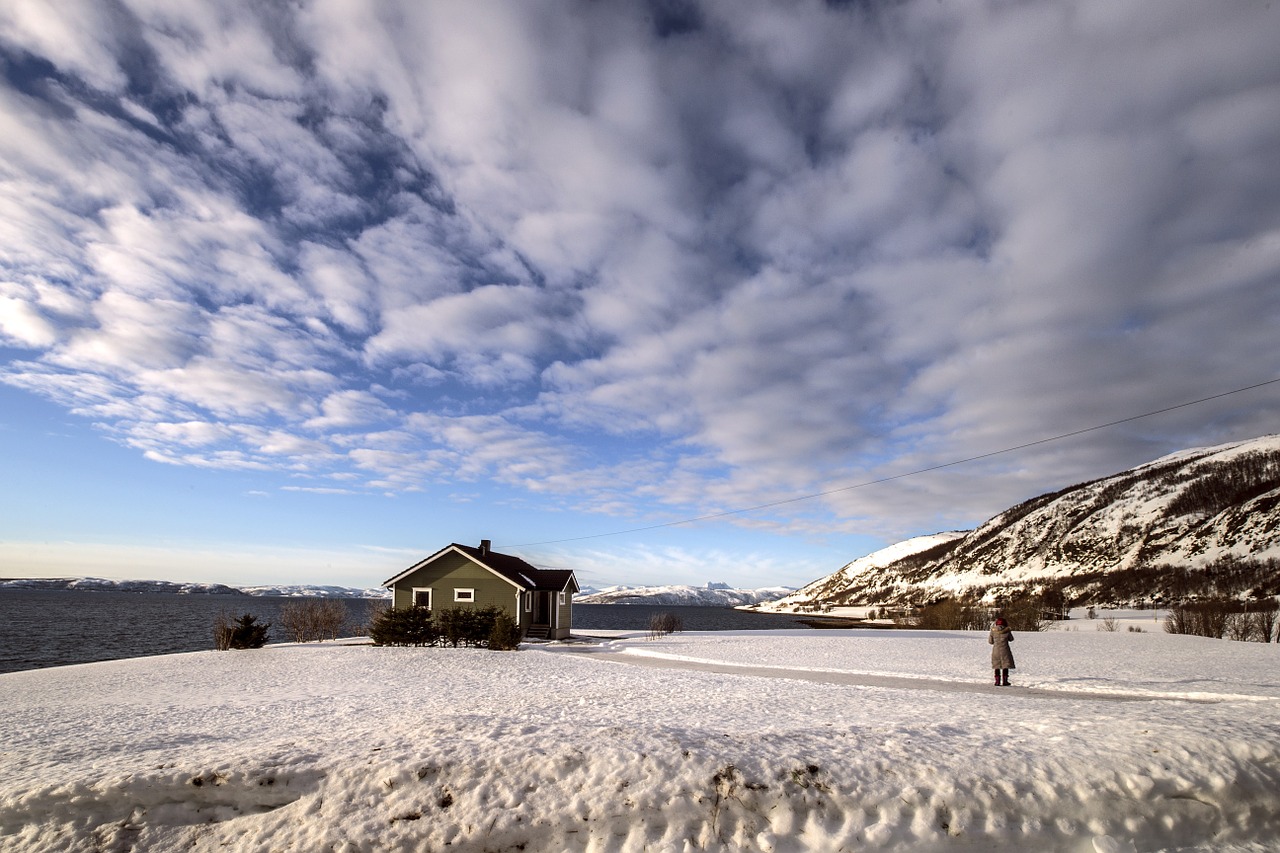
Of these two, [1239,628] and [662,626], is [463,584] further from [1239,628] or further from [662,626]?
[1239,628]

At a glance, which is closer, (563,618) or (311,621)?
(311,621)

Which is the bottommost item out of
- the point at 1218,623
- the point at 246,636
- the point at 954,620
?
the point at 954,620

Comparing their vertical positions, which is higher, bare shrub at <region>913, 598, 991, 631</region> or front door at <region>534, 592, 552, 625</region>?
front door at <region>534, 592, 552, 625</region>

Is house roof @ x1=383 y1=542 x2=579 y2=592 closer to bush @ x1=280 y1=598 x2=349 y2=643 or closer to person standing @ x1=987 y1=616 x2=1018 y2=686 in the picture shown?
bush @ x1=280 y1=598 x2=349 y2=643

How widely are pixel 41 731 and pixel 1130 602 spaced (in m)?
97.4

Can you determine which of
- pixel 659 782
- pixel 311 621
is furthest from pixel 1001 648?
pixel 311 621

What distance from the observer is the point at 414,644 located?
2902cm

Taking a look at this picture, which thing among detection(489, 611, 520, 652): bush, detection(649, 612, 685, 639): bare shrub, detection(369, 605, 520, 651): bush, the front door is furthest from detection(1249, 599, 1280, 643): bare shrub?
the front door

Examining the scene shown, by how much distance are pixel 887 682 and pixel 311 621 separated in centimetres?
2955

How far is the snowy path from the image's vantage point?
1586cm

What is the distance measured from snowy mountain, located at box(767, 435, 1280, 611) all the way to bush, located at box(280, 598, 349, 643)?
84.1 metres

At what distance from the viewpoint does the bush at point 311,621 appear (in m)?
34.1

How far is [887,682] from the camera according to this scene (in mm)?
18750

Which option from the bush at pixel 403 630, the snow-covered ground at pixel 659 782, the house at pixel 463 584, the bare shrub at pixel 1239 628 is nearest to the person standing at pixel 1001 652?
the snow-covered ground at pixel 659 782
